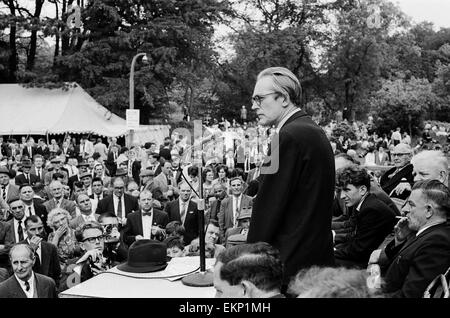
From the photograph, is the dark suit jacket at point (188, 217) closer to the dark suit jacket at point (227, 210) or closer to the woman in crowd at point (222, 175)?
the dark suit jacket at point (227, 210)

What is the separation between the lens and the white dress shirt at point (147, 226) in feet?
23.8

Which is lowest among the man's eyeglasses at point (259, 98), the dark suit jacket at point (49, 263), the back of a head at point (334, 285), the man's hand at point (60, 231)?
the dark suit jacket at point (49, 263)

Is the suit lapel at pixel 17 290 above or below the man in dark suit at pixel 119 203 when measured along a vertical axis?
below

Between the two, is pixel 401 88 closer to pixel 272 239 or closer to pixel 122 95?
pixel 122 95

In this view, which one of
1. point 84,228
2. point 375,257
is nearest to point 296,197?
point 375,257

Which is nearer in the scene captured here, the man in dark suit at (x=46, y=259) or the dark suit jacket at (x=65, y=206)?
the man in dark suit at (x=46, y=259)

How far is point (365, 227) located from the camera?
4.33 m

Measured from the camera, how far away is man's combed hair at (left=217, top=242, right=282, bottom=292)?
216cm

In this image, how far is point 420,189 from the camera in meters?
3.36

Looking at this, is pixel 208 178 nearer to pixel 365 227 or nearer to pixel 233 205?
pixel 233 205

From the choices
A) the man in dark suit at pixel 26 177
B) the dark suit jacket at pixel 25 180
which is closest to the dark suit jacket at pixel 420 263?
the man in dark suit at pixel 26 177

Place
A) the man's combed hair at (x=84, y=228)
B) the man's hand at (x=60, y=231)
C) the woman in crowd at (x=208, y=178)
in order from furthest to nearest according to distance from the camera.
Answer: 1. the woman in crowd at (x=208, y=178)
2. the man's hand at (x=60, y=231)
3. the man's combed hair at (x=84, y=228)

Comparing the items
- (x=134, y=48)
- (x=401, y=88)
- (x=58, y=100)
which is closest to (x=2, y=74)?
(x=58, y=100)

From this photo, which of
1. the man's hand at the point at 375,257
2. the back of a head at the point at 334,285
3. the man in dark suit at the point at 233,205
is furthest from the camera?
the man in dark suit at the point at 233,205
